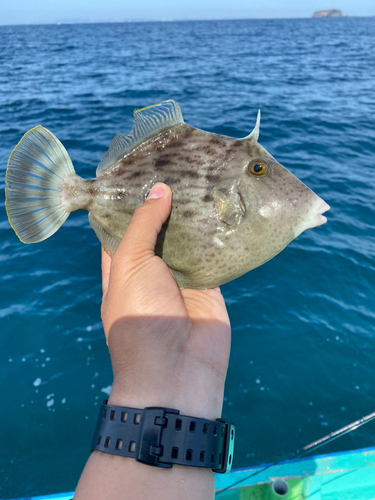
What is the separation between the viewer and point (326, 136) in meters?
14.5

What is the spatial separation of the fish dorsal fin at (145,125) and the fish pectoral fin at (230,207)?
69cm

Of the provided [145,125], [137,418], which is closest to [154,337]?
[137,418]

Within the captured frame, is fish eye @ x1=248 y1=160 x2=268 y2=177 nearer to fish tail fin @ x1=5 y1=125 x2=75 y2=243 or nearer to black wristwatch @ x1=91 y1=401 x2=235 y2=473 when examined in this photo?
fish tail fin @ x1=5 y1=125 x2=75 y2=243

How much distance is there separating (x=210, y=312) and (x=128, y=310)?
0.86m

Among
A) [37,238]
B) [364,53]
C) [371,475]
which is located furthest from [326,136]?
[364,53]

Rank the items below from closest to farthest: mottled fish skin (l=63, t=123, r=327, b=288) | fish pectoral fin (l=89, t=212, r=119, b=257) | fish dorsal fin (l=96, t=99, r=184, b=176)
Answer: mottled fish skin (l=63, t=123, r=327, b=288)
fish dorsal fin (l=96, t=99, r=184, b=176)
fish pectoral fin (l=89, t=212, r=119, b=257)

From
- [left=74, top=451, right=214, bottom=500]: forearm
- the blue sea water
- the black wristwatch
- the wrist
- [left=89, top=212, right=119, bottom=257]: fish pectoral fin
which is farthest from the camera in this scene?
the blue sea water

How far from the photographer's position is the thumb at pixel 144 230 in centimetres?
244

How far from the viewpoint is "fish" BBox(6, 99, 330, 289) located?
8.35ft

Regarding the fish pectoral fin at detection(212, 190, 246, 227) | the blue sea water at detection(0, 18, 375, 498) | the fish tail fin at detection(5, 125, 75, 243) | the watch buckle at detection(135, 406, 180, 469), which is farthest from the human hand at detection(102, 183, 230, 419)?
the blue sea water at detection(0, 18, 375, 498)

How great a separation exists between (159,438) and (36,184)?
1.97 metres

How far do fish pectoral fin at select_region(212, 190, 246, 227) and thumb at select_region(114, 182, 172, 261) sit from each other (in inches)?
15.5

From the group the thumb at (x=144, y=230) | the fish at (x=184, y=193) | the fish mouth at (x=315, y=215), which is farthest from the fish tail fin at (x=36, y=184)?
the fish mouth at (x=315, y=215)

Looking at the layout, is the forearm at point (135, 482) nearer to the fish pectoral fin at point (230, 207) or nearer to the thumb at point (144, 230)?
the thumb at point (144, 230)
